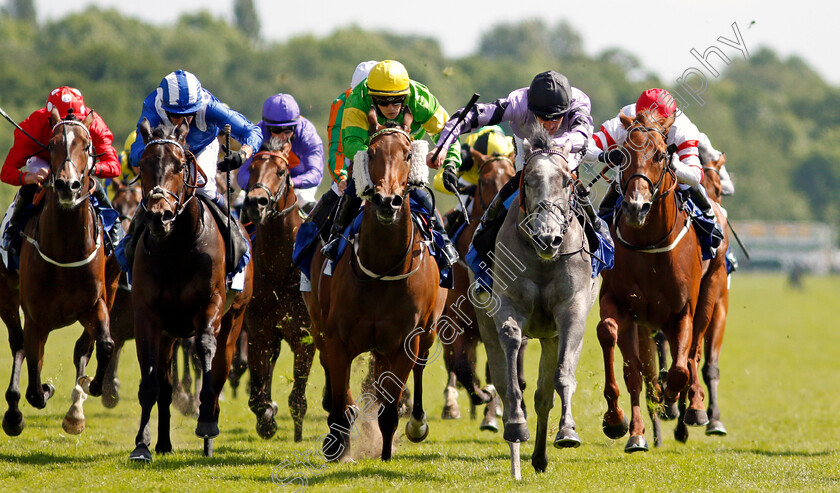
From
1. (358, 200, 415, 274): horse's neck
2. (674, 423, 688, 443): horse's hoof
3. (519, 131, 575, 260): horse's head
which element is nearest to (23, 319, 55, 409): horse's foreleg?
(358, 200, 415, 274): horse's neck

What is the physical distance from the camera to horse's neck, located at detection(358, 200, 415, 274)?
7.05m

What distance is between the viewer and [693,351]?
875 cm

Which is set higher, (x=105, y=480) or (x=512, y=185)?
(x=512, y=185)

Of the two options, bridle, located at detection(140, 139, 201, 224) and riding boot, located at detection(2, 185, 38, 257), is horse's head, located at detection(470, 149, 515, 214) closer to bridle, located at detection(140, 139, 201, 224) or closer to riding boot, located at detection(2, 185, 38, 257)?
bridle, located at detection(140, 139, 201, 224)

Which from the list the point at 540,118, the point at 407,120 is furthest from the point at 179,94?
the point at 540,118

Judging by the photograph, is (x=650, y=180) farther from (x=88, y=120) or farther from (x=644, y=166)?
(x=88, y=120)

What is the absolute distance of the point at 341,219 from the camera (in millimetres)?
7648

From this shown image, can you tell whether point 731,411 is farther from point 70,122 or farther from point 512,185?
point 70,122

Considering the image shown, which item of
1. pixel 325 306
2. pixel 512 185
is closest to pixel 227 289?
pixel 325 306

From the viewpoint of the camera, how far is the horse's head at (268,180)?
838 centimetres

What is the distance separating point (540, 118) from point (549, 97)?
0.19 meters

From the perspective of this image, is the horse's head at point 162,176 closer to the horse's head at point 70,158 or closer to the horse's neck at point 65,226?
the horse's head at point 70,158

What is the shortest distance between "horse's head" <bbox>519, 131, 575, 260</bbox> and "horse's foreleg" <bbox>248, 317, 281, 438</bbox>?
10.9 feet

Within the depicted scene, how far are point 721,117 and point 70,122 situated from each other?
296ft
